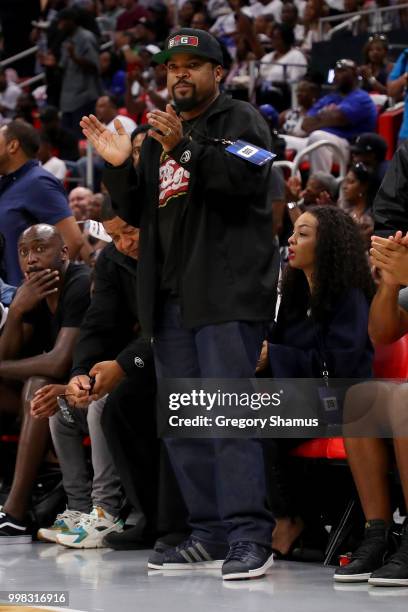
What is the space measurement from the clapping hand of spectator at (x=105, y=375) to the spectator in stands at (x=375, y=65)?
6.87 m

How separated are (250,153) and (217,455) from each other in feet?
3.56

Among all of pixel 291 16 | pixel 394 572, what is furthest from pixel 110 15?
pixel 394 572

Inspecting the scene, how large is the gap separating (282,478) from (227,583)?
771mm

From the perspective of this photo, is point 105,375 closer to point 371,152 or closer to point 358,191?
point 358,191

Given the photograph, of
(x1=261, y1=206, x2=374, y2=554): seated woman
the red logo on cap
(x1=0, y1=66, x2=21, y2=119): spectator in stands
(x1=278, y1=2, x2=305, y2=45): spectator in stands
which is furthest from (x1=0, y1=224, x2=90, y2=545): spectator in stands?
(x1=0, y1=66, x2=21, y2=119): spectator in stands

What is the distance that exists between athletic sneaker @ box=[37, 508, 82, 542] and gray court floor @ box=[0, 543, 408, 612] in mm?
445

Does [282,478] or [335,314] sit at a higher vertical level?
[335,314]

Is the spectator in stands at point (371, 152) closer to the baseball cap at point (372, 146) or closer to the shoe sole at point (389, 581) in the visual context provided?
the baseball cap at point (372, 146)

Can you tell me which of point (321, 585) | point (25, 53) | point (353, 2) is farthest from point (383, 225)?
point (25, 53)

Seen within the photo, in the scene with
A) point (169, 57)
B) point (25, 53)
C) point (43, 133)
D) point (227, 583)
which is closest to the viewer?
point (227, 583)

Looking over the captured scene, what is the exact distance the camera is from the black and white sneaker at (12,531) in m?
5.68

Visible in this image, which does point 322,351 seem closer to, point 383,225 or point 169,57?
point 383,225

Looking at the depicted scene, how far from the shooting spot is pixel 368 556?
14.4 feet

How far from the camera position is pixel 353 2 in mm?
14352
